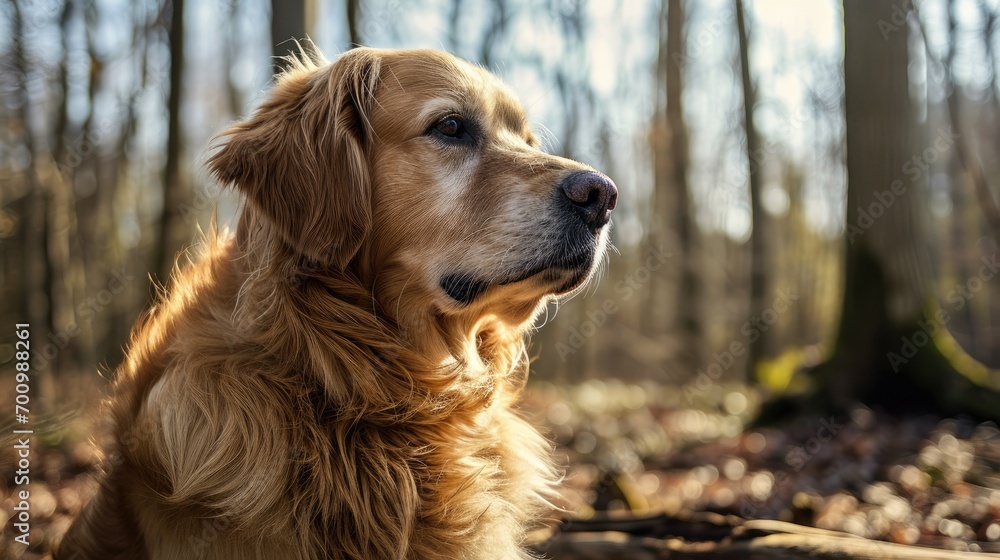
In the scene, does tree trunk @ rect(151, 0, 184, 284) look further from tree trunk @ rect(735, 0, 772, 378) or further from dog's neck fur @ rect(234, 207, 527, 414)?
tree trunk @ rect(735, 0, 772, 378)

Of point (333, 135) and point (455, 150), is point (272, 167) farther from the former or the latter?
point (455, 150)

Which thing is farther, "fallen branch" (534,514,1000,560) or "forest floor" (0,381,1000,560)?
"forest floor" (0,381,1000,560)

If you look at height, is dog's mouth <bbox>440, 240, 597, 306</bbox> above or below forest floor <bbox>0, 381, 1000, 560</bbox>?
above

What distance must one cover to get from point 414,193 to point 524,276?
24.2 inches

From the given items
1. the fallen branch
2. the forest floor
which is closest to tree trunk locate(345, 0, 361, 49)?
the forest floor

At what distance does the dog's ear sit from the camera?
282 centimetres

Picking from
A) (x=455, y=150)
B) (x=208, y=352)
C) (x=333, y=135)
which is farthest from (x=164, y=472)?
(x=455, y=150)

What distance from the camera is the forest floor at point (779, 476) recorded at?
4.20 metres

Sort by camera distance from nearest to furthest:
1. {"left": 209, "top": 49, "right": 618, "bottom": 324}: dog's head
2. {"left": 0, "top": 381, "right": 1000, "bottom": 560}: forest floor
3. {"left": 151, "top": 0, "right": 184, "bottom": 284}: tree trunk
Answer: {"left": 209, "top": 49, "right": 618, "bottom": 324}: dog's head, {"left": 0, "top": 381, "right": 1000, "bottom": 560}: forest floor, {"left": 151, "top": 0, "right": 184, "bottom": 284}: tree trunk

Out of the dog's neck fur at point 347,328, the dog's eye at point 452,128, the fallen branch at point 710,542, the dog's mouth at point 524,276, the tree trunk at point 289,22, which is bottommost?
the fallen branch at point 710,542

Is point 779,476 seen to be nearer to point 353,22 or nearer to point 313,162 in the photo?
point 313,162

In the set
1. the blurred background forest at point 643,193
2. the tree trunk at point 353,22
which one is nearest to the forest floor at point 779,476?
the blurred background forest at point 643,193

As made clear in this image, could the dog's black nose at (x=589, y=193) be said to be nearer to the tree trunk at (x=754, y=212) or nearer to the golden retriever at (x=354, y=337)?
the golden retriever at (x=354, y=337)

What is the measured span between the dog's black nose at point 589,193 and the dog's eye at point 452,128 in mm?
572
